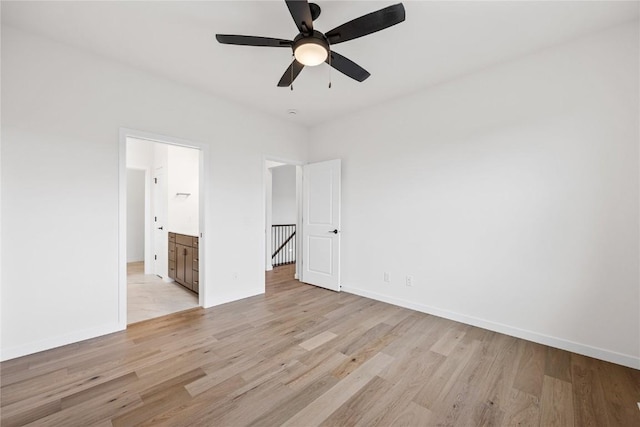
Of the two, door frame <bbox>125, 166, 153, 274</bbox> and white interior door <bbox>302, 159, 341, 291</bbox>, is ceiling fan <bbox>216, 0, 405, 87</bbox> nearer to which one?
white interior door <bbox>302, 159, 341, 291</bbox>

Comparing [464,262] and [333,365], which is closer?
[333,365]

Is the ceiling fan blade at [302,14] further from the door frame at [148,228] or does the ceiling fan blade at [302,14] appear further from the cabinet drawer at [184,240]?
the door frame at [148,228]

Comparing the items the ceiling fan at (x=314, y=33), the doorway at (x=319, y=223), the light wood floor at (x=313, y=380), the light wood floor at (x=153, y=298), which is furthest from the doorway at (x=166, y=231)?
the ceiling fan at (x=314, y=33)

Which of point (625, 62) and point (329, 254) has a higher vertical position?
point (625, 62)

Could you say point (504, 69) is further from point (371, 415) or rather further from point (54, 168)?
point (54, 168)

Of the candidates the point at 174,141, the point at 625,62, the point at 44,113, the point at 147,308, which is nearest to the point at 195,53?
the point at 174,141

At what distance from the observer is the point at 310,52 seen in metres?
1.99

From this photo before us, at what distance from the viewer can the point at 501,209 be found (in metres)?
2.91

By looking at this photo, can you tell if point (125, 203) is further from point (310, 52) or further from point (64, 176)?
point (310, 52)

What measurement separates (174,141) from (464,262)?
379 cm

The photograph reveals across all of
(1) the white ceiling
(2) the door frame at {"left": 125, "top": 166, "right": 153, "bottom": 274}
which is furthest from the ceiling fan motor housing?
(2) the door frame at {"left": 125, "top": 166, "right": 153, "bottom": 274}

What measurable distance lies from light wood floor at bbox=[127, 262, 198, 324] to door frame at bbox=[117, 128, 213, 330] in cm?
32

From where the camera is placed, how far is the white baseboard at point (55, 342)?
2348 mm

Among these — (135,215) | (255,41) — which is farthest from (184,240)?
(135,215)
